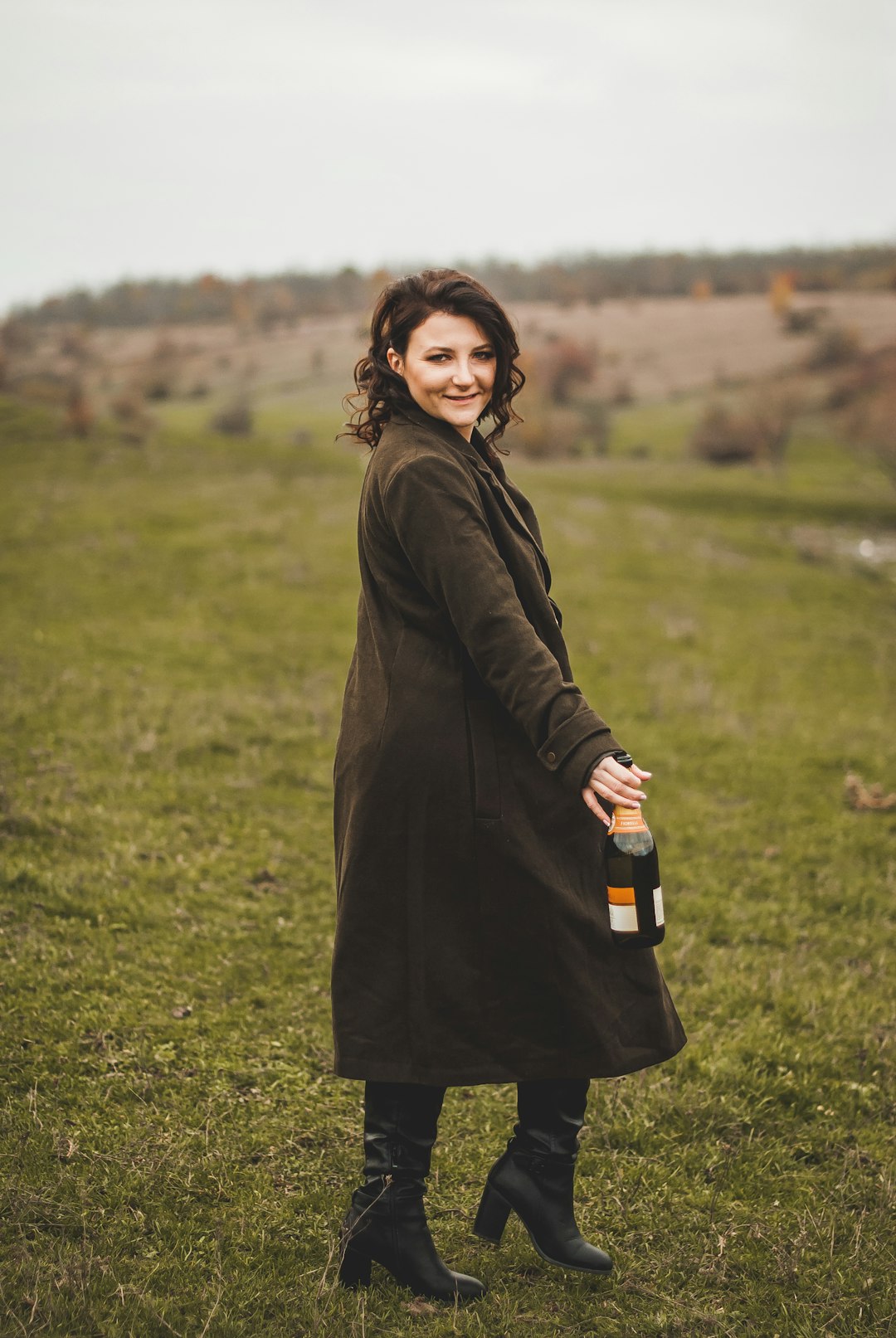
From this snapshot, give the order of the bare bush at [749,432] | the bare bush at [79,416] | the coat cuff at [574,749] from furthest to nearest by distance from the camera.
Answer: the bare bush at [749,432], the bare bush at [79,416], the coat cuff at [574,749]

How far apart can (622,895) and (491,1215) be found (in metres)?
1.21

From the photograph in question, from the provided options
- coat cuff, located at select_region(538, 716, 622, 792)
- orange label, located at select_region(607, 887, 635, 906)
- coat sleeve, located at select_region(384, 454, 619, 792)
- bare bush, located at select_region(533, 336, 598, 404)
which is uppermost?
bare bush, located at select_region(533, 336, 598, 404)

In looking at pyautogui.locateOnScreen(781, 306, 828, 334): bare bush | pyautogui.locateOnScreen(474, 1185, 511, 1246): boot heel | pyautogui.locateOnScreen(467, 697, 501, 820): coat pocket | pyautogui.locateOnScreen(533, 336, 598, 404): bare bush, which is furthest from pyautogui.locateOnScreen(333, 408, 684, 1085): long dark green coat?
pyautogui.locateOnScreen(781, 306, 828, 334): bare bush

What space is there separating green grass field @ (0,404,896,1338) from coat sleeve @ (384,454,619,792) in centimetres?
174

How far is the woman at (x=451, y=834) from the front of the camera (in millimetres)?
2852

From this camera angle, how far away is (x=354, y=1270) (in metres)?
3.18

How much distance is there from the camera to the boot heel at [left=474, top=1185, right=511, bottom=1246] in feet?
10.8

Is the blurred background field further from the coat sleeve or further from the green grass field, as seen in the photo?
the coat sleeve

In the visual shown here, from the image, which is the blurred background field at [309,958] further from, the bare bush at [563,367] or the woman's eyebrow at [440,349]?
the bare bush at [563,367]

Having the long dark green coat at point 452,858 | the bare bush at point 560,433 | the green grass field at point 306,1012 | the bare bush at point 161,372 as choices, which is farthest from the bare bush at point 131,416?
the long dark green coat at point 452,858

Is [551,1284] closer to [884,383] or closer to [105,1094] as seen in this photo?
[105,1094]

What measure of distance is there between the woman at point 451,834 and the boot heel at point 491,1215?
0.19 metres

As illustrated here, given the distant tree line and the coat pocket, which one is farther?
the distant tree line

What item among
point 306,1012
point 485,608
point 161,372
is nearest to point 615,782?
point 485,608
